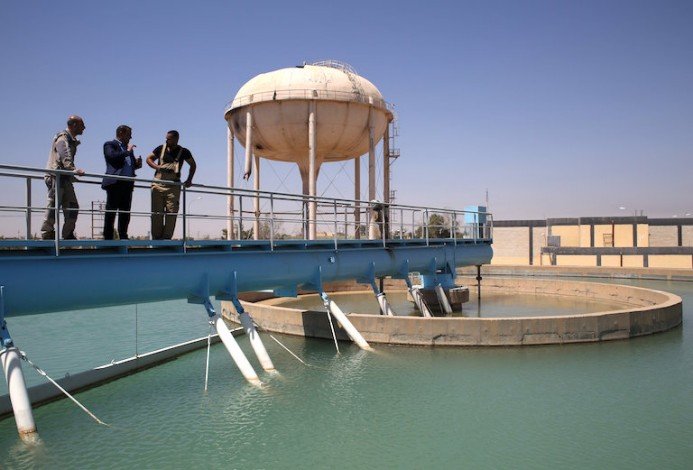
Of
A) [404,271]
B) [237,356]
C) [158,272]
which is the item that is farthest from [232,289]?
[404,271]

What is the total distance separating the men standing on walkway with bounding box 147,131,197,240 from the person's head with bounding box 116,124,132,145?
557 mm

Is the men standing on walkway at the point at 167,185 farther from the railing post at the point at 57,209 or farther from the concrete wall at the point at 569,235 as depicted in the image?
the concrete wall at the point at 569,235

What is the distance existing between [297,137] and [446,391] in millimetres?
14407

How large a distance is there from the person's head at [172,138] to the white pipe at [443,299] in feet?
37.0

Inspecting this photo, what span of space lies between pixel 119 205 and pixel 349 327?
19.7 ft

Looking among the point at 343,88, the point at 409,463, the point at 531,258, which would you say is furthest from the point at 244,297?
the point at 531,258

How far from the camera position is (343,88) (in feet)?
68.9

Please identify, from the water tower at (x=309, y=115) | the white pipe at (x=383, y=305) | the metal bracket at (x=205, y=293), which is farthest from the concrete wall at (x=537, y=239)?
the metal bracket at (x=205, y=293)

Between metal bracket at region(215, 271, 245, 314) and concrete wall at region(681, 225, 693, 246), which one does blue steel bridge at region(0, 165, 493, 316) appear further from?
concrete wall at region(681, 225, 693, 246)

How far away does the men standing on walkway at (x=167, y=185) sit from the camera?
929cm

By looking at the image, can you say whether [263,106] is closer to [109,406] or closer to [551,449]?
[109,406]

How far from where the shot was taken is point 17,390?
6.70 m

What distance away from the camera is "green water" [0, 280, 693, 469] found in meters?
6.66

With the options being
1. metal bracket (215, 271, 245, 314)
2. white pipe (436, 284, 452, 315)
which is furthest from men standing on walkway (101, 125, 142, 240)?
white pipe (436, 284, 452, 315)
